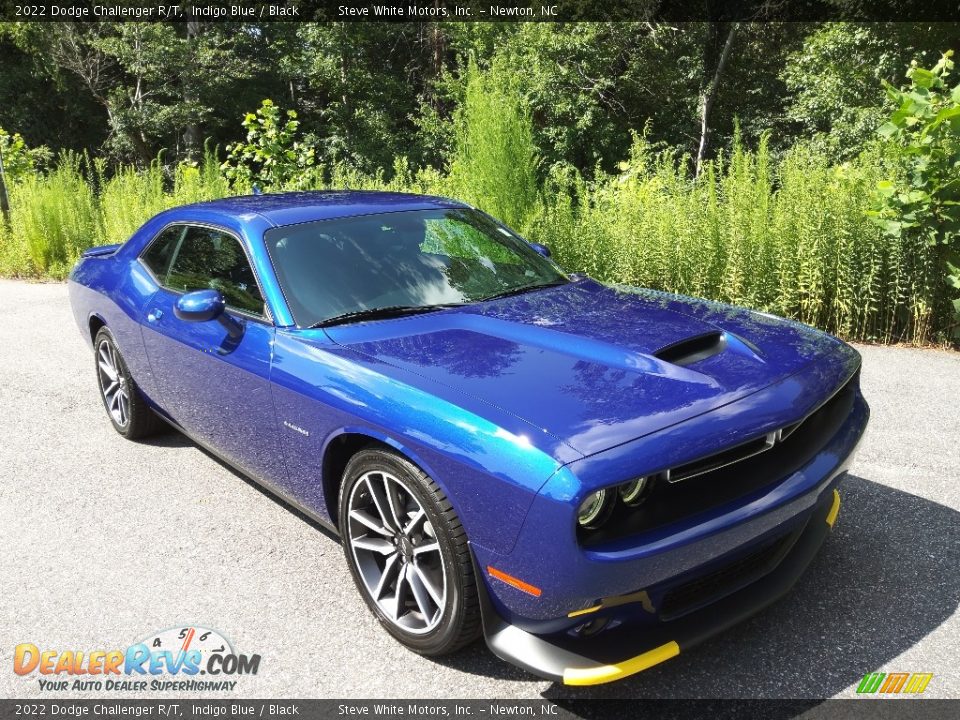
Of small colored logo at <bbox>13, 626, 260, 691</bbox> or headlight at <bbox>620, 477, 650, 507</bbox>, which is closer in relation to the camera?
headlight at <bbox>620, 477, 650, 507</bbox>

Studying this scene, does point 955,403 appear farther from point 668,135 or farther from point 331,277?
point 668,135

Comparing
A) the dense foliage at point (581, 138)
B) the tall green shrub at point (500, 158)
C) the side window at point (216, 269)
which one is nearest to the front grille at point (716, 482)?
the side window at point (216, 269)

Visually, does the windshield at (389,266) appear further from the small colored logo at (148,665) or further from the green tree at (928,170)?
the green tree at (928,170)

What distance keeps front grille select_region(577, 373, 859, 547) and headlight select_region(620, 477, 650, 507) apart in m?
0.02

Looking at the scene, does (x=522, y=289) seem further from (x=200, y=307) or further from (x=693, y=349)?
(x=200, y=307)

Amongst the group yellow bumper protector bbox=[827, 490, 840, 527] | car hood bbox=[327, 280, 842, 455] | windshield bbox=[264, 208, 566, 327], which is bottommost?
yellow bumper protector bbox=[827, 490, 840, 527]

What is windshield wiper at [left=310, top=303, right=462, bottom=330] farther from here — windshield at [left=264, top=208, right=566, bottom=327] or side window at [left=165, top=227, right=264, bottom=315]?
side window at [left=165, top=227, right=264, bottom=315]

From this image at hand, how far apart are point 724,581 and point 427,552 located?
1009mm

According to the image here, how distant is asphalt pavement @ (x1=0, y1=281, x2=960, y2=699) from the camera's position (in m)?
2.60

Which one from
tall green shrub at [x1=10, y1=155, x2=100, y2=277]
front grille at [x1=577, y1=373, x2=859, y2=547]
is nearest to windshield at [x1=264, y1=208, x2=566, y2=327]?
front grille at [x1=577, y1=373, x2=859, y2=547]

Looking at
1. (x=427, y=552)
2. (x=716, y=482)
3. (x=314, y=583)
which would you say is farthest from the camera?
(x=314, y=583)

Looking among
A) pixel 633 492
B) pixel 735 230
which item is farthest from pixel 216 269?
pixel 735 230

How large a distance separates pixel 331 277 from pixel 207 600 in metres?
1.47

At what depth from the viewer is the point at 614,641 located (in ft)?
7.61
